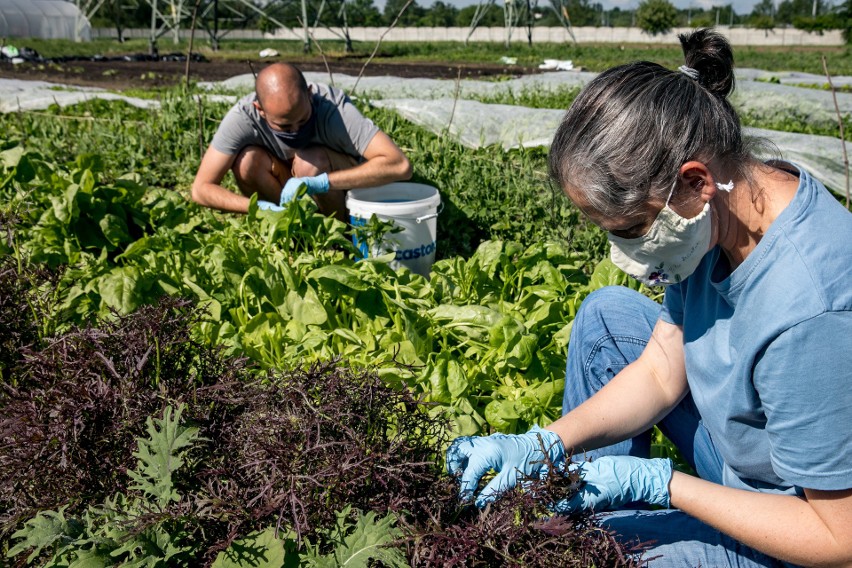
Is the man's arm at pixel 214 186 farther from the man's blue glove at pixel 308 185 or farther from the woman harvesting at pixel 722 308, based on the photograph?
the woman harvesting at pixel 722 308

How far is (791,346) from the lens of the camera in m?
1.23

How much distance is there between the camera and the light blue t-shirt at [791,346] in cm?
121

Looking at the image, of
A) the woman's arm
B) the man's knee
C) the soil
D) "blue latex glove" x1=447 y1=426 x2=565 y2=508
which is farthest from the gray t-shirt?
the soil

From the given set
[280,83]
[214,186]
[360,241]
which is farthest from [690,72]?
[214,186]

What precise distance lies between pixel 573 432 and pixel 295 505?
73cm

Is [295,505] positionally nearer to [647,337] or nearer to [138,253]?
[647,337]

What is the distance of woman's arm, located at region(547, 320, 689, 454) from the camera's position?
1713mm

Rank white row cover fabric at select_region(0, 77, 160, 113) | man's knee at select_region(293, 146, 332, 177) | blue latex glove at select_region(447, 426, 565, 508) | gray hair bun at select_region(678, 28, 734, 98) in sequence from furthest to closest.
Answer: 1. white row cover fabric at select_region(0, 77, 160, 113)
2. man's knee at select_region(293, 146, 332, 177)
3. blue latex glove at select_region(447, 426, 565, 508)
4. gray hair bun at select_region(678, 28, 734, 98)

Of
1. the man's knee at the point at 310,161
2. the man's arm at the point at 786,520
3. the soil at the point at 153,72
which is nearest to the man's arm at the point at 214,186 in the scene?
the man's knee at the point at 310,161

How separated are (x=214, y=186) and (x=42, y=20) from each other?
29995 mm

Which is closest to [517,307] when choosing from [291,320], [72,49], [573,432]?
[291,320]

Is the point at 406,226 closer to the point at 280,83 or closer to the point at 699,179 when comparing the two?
the point at 280,83

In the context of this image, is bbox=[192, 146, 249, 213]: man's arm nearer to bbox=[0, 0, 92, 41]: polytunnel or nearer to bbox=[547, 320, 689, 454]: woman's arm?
bbox=[547, 320, 689, 454]: woman's arm

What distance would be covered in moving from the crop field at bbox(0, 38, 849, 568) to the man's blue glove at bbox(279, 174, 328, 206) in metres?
0.33
